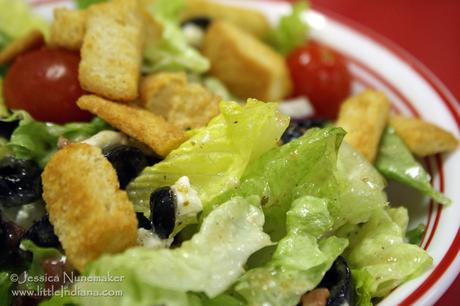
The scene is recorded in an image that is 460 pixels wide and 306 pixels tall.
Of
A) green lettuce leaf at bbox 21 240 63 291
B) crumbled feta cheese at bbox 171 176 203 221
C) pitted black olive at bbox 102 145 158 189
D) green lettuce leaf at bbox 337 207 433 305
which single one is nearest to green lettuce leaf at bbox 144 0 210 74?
pitted black olive at bbox 102 145 158 189

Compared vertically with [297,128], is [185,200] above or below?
below

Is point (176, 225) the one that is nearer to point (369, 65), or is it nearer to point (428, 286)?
point (428, 286)

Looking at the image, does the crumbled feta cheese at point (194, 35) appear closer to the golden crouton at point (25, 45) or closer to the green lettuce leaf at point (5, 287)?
the golden crouton at point (25, 45)

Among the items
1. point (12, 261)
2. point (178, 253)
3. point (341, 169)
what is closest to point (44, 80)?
point (12, 261)


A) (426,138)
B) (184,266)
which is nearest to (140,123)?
(184,266)

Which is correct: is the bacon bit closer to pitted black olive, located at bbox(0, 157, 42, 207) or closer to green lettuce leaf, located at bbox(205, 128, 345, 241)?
green lettuce leaf, located at bbox(205, 128, 345, 241)

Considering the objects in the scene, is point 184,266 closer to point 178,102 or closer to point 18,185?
point 18,185
